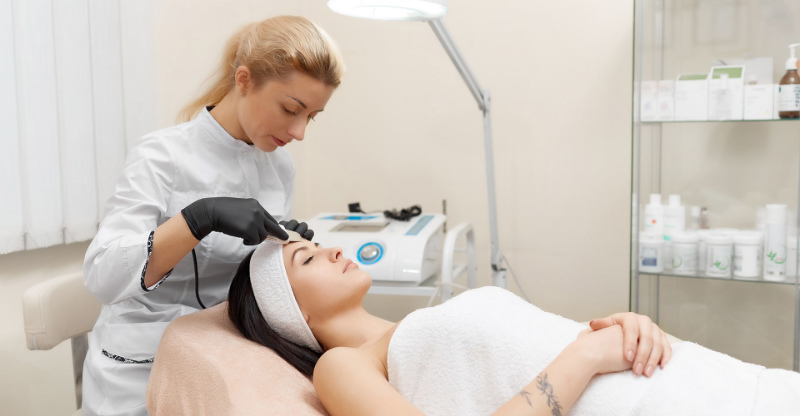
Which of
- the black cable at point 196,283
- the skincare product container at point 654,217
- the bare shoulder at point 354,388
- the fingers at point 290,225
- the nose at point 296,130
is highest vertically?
the nose at point 296,130

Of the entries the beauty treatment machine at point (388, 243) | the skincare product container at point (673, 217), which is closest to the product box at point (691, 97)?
the skincare product container at point (673, 217)

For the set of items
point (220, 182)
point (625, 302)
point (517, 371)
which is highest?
point (220, 182)

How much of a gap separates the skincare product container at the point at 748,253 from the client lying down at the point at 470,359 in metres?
1.02

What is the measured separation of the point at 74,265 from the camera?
77.3 inches

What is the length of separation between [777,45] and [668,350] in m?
1.44

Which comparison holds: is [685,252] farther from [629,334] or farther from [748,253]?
[629,334]

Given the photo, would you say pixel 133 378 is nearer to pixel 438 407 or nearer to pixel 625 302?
pixel 438 407

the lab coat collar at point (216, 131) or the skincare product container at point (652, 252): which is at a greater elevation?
the lab coat collar at point (216, 131)

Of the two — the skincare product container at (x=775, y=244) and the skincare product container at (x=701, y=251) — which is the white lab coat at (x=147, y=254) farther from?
the skincare product container at (x=775, y=244)

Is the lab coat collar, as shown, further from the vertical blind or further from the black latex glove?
the vertical blind

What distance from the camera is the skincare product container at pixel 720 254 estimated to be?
1.93m

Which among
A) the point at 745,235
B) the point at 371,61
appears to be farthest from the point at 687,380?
the point at 371,61

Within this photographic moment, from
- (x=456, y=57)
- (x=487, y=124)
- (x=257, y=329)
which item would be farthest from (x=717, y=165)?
(x=257, y=329)

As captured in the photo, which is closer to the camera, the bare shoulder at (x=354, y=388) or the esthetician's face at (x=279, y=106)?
the bare shoulder at (x=354, y=388)
